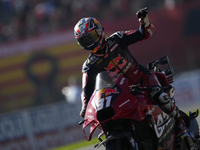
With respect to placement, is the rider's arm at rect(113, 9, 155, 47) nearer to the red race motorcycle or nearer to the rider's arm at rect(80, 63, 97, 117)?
the rider's arm at rect(80, 63, 97, 117)

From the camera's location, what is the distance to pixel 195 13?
1473cm

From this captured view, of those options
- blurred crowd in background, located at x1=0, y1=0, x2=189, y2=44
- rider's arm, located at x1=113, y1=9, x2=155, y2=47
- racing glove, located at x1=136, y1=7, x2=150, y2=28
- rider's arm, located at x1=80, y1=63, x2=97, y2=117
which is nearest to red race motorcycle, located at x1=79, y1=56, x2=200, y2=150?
rider's arm, located at x1=80, y1=63, x2=97, y2=117

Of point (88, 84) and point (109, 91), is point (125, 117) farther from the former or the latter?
point (88, 84)

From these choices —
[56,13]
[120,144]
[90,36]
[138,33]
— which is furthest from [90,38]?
[56,13]

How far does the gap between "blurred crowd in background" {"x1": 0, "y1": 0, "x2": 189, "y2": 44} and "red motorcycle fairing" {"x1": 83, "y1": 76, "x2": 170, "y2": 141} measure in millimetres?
10198

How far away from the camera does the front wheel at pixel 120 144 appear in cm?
379

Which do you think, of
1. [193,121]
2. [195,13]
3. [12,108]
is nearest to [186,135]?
[193,121]

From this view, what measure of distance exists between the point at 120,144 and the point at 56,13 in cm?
1194

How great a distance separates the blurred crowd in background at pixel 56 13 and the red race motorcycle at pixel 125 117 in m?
10.1

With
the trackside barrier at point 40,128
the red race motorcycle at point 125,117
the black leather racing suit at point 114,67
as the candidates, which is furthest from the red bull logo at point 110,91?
the trackside barrier at point 40,128

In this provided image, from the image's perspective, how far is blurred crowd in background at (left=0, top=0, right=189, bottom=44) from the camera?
48.4ft

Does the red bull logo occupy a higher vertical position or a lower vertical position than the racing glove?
lower

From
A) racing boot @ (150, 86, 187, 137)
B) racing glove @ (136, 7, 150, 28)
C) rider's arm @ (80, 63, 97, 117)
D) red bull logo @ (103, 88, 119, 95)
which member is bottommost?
racing boot @ (150, 86, 187, 137)

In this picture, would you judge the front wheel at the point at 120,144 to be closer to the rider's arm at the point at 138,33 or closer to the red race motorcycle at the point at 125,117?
the red race motorcycle at the point at 125,117
